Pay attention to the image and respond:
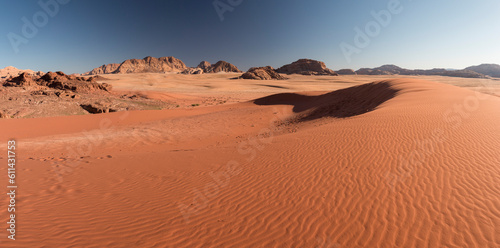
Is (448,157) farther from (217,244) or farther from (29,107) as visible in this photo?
(29,107)

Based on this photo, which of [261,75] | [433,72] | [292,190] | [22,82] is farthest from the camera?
[433,72]

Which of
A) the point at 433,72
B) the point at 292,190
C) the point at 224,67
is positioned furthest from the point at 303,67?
the point at 292,190

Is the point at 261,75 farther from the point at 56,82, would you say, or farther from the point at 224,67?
the point at 224,67

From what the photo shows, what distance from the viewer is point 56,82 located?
22406 millimetres

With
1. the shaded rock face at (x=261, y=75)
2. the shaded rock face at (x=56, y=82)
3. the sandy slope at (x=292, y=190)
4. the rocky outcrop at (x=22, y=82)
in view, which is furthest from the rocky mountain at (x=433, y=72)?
the rocky outcrop at (x=22, y=82)

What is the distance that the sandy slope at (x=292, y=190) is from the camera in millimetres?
3566

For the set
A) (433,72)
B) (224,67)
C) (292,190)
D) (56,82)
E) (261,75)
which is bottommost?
(292,190)

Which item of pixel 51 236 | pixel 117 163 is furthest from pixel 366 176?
pixel 117 163

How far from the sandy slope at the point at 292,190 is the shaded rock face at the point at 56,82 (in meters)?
15.6

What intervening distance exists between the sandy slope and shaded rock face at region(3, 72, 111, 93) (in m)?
15.6

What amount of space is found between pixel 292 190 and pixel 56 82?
28.3 meters

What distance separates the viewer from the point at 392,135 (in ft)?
24.3

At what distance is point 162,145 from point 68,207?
6.35m

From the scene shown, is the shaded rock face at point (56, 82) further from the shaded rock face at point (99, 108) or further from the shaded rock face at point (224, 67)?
the shaded rock face at point (224, 67)
